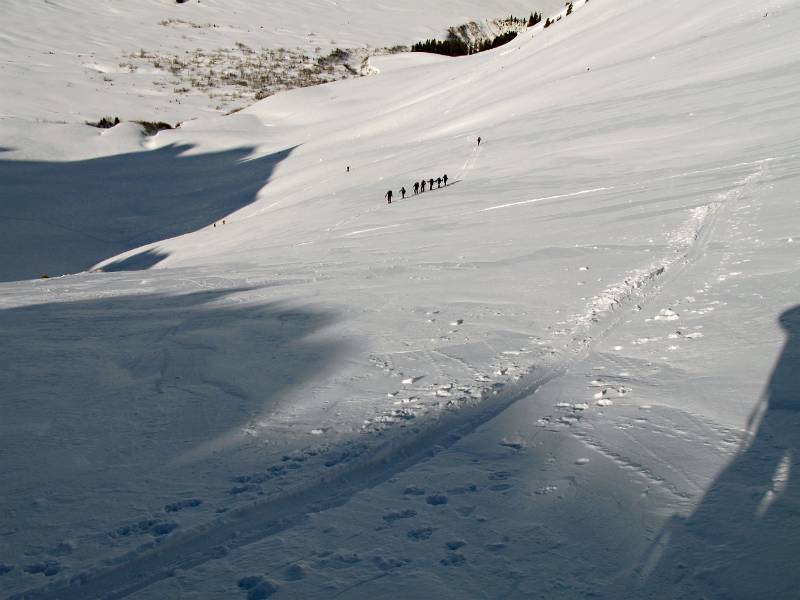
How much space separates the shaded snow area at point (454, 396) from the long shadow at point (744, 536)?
14mm

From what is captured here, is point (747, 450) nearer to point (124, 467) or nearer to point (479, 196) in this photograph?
point (124, 467)

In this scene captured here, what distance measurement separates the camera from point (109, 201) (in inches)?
1013

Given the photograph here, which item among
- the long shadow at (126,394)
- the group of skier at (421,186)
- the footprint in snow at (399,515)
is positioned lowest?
the long shadow at (126,394)

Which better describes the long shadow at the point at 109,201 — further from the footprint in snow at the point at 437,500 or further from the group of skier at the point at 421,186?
the footprint in snow at the point at 437,500

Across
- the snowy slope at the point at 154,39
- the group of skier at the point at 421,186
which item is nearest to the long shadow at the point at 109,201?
the group of skier at the point at 421,186

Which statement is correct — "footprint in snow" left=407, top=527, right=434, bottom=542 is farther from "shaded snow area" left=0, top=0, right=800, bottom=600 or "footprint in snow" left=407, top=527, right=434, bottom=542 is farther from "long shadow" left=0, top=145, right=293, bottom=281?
"long shadow" left=0, top=145, right=293, bottom=281

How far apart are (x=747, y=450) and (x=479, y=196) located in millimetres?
11393

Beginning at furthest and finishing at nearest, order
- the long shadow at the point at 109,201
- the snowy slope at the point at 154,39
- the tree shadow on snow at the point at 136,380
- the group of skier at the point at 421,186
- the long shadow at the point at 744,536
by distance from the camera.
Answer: the snowy slope at the point at 154,39
the long shadow at the point at 109,201
the group of skier at the point at 421,186
the tree shadow on snow at the point at 136,380
the long shadow at the point at 744,536

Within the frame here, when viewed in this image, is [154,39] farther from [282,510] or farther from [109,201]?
[282,510]

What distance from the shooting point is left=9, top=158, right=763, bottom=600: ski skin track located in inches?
133

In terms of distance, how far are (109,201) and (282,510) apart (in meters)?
24.2

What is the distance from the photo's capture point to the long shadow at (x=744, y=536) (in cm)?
312

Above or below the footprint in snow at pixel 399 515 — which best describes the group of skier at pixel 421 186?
above

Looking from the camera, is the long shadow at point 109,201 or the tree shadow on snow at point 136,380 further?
the long shadow at point 109,201
